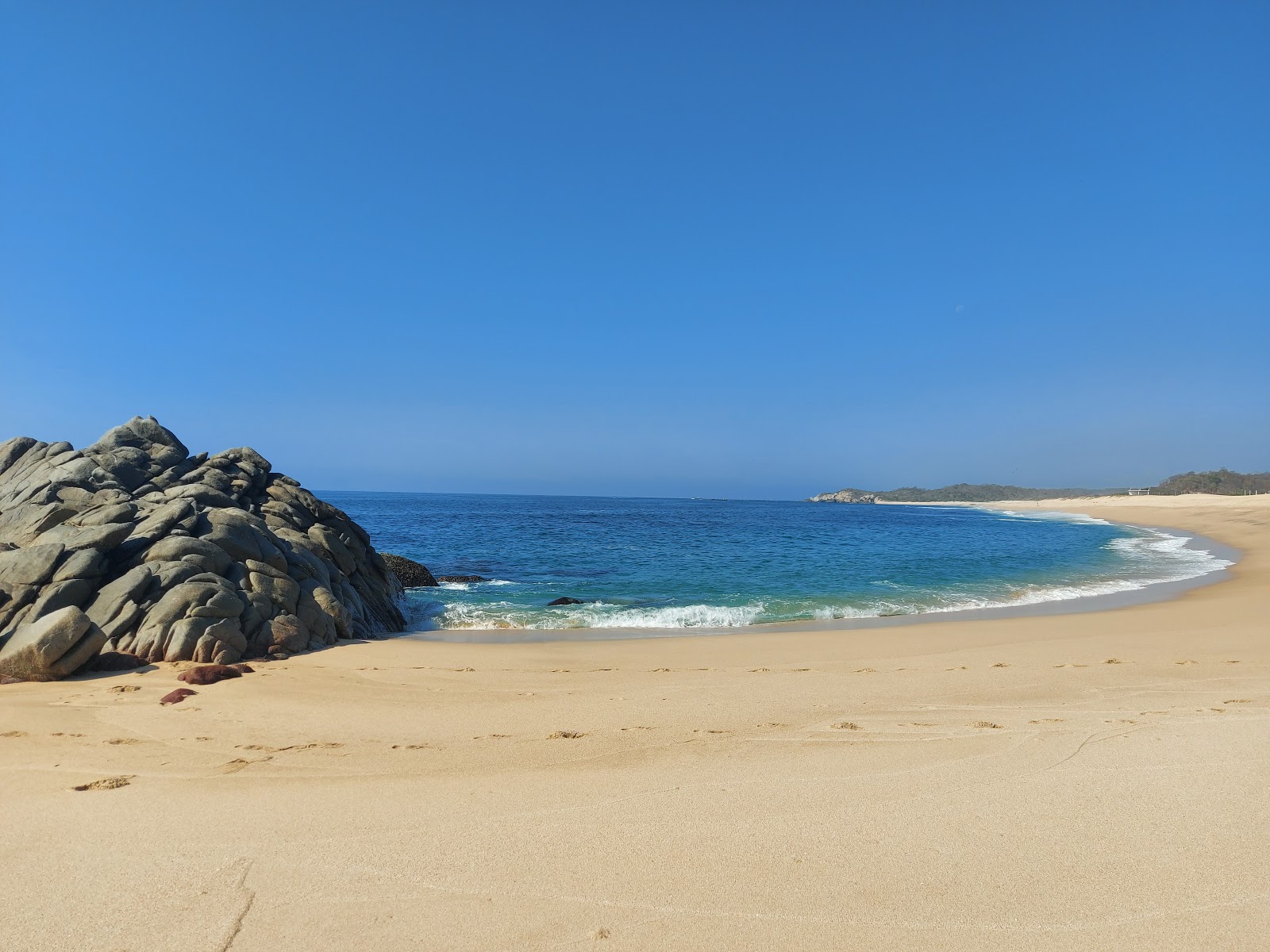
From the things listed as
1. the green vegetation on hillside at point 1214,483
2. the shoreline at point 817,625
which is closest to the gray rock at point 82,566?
the shoreline at point 817,625

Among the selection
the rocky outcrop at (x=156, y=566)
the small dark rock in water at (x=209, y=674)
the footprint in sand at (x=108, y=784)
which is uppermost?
the rocky outcrop at (x=156, y=566)

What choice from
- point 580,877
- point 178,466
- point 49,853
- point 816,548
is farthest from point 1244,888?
point 816,548

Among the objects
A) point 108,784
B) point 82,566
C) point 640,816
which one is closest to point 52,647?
point 82,566

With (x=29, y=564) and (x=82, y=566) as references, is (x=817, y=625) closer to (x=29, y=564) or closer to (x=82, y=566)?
(x=82, y=566)

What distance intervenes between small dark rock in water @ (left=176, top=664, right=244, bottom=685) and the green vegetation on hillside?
469ft

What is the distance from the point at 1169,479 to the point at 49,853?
17736 centimetres

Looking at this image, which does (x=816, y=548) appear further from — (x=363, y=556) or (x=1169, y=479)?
(x=1169, y=479)

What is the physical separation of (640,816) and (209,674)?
7376 mm

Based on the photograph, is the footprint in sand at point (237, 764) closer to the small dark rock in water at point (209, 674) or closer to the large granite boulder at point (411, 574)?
the small dark rock in water at point (209, 674)

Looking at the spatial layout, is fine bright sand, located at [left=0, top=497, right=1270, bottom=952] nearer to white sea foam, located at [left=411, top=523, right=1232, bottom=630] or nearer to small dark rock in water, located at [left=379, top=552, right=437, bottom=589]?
white sea foam, located at [left=411, top=523, right=1232, bottom=630]

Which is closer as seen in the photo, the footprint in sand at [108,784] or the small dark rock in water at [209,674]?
the footprint in sand at [108,784]

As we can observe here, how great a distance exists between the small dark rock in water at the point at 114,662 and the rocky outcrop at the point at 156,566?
116 mm

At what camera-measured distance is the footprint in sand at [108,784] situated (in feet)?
17.8

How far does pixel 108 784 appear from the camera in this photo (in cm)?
548
